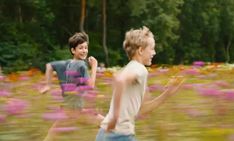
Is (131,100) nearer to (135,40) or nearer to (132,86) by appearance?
(132,86)

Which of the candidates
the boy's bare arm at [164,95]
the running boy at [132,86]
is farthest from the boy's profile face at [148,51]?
the boy's bare arm at [164,95]

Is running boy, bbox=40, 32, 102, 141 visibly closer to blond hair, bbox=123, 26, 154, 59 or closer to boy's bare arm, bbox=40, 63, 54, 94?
boy's bare arm, bbox=40, 63, 54, 94

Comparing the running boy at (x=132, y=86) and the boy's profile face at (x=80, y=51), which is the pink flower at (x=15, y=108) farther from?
the running boy at (x=132, y=86)

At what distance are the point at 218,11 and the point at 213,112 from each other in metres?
54.6

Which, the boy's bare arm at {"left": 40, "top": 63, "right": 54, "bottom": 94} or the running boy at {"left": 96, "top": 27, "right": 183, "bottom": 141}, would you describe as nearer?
the running boy at {"left": 96, "top": 27, "right": 183, "bottom": 141}

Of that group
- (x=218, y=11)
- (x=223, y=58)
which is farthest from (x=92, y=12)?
(x=223, y=58)

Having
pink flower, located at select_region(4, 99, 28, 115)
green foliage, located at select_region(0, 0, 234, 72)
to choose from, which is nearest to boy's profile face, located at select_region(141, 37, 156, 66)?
pink flower, located at select_region(4, 99, 28, 115)

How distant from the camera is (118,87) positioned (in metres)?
3.73

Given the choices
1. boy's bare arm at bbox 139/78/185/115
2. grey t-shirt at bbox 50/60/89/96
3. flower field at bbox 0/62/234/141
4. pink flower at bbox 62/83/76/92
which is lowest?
flower field at bbox 0/62/234/141

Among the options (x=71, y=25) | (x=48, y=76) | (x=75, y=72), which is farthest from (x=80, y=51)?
(x=71, y=25)

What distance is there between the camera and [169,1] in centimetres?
4403

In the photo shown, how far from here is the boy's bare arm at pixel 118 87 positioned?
12.2 feet

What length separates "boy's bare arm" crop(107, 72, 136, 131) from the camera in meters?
3.73

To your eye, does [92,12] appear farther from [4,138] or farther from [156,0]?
[4,138]
